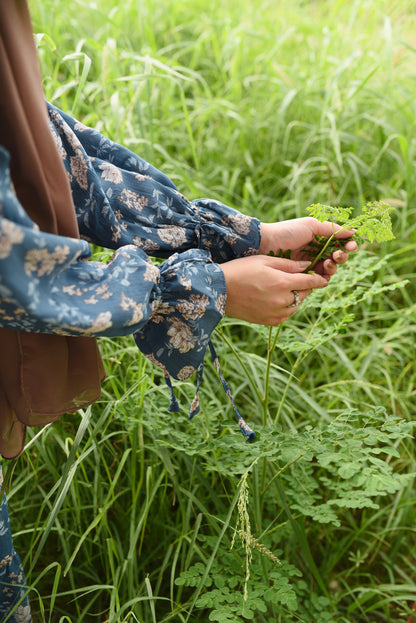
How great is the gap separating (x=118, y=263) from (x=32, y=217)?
0.14m

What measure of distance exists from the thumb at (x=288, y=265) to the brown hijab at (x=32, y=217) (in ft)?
1.19

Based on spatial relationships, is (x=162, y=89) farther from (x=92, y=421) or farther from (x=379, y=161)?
(x=92, y=421)

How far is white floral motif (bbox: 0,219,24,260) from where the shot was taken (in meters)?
0.62

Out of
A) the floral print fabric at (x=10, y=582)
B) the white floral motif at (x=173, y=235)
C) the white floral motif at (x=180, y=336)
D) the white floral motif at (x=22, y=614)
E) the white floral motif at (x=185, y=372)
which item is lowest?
the white floral motif at (x=22, y=614)

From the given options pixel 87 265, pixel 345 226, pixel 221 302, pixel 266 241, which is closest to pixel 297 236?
pixel 266 241

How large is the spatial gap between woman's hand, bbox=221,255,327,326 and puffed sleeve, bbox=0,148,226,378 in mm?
37

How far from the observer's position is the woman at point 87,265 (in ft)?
2.24

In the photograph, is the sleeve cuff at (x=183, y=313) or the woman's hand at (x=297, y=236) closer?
the sleeve cuff at (x=183, y=313)

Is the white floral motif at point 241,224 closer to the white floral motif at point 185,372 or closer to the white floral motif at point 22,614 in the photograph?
the white floral motif at point 185,372

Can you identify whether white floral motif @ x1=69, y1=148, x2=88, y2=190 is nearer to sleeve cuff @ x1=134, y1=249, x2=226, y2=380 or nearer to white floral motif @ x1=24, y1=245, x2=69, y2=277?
sleeve cuff @ x1=134, y1=249, x2=226, y2=380

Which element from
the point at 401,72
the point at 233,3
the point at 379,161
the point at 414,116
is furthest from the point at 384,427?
the point at 233,3

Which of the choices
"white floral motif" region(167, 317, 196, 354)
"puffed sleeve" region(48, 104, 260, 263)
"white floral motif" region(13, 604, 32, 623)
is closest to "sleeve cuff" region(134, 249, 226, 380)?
"white floral motif" region(167, 317, 196, 354)

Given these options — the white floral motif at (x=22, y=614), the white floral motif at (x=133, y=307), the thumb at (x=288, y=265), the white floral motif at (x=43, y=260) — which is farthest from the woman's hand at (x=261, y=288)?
the white floral motif at (x=22, y=614)

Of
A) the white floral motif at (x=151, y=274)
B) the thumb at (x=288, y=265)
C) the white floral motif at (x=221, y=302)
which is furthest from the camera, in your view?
the thumb at (x=288, y=265)
